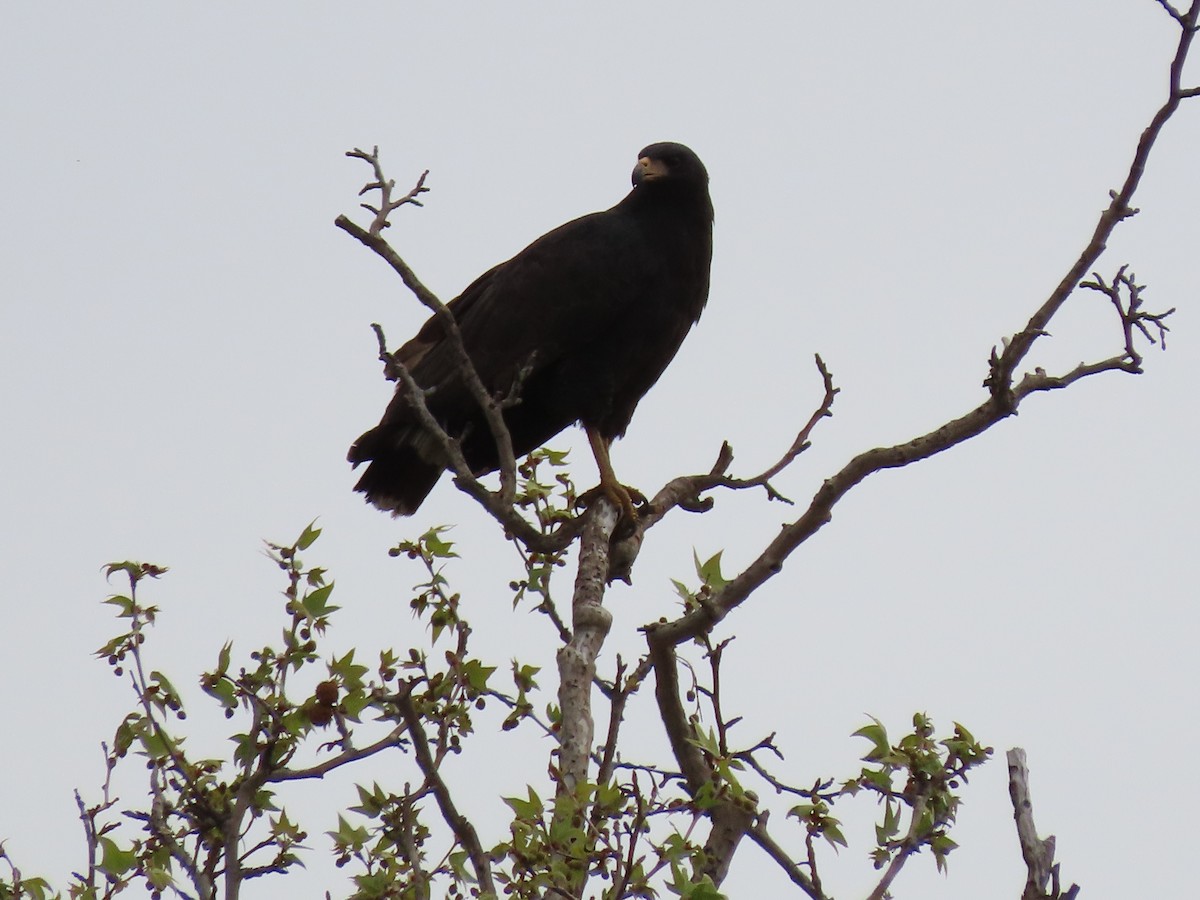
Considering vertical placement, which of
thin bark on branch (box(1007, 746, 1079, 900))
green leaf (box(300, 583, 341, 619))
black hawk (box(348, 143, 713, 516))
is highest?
black hawk (box(348, 143, 713, 516))

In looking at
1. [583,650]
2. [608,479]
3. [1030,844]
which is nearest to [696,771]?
[583,650]

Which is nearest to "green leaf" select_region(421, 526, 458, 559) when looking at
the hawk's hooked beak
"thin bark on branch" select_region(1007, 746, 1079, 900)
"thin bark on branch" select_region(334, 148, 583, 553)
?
"thin bark on branch" select_region(334, 148, 583, 553)

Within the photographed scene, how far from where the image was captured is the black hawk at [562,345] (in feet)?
17.2

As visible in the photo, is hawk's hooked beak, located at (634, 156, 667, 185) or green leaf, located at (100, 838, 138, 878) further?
hawk's hooked beak, located at (634, 156, 667, 185)

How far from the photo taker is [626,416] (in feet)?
18.1

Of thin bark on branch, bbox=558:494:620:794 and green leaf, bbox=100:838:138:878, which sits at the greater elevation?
thin bark on branch, bbox=558:494:620:794

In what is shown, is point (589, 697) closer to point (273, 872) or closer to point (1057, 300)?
point (273, 872)

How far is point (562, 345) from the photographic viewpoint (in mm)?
5270

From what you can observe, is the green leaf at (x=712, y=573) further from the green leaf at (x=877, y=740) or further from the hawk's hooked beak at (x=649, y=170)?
the hawk's hooked beak at (x=649, y=170)

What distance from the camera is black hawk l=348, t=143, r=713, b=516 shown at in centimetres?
524

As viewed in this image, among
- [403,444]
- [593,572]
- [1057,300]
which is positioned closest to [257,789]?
[593,572]

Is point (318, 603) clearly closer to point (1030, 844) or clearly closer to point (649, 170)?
point (1030, 844)

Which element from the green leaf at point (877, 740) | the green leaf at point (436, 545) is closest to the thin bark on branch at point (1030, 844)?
the green leaf at point (877, 740)

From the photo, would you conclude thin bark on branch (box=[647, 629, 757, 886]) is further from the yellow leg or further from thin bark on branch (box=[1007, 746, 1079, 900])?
the yellow leg
